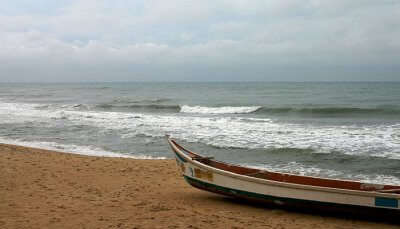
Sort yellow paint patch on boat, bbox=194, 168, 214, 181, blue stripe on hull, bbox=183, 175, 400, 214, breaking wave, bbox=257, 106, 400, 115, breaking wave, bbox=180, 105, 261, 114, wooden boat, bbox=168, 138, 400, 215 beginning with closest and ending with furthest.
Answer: wooden boat, bbox=168, 138, 400, 215 < blue stripe on hull, bbox=183, 175, 400, 214 < yellow paint patch on boat, bbox=194, 168, 214, 181 < breaking wave, bbox=257, 106, 400, 115 < breaking wave, bbox=180, 105, 261, 114

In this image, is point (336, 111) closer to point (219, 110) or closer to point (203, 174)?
point (219, 110)

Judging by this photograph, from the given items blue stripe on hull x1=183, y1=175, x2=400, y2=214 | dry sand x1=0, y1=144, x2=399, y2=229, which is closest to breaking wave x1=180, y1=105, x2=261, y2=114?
dry sand x1=0, y1=144, x2=399, y2=229

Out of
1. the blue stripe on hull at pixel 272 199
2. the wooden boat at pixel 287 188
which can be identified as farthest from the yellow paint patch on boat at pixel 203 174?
the blue stripe on hull at pixel 272 199

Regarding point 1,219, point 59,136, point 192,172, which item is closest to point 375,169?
point 192,172

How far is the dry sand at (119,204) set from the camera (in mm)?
6062

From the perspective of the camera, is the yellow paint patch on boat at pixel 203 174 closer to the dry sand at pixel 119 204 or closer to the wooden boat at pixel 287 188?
the wooden boat at pixel 287 188

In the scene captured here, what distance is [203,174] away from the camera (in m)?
7.23

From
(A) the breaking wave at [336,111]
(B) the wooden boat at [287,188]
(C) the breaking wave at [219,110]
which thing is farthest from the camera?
(C) the breaking wave at [219,110]

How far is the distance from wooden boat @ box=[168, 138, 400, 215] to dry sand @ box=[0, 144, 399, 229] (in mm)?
348

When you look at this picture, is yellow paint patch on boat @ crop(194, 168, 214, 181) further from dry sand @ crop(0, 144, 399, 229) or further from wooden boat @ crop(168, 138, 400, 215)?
dry sand @ crop(0, 144, 399, 229)

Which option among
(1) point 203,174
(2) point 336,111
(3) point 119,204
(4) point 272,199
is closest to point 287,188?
(4) point 272,199

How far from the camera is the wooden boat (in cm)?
603

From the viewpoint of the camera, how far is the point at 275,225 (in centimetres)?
620

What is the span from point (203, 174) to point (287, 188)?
1.60 meters
